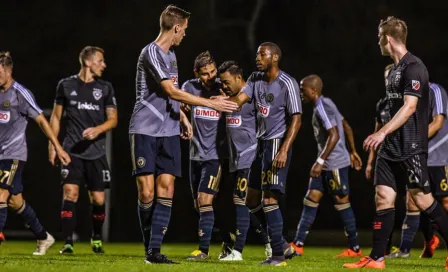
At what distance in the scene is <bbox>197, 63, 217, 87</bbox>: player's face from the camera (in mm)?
8721

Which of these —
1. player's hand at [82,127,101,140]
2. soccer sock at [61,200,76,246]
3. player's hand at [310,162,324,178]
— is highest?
player's hand at [82,127,101,140]

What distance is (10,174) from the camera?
28.4 ft

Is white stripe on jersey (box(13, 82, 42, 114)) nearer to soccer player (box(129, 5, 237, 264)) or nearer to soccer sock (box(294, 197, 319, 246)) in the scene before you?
soccer player (box(129, 5, 237, 264))

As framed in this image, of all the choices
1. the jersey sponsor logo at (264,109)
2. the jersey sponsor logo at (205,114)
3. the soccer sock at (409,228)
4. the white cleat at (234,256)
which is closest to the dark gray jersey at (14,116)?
the jersey sponsor logo at (205,114)

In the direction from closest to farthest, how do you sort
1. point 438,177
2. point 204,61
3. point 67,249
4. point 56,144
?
point 56,144 < point 204,61 < point 438,177 < point 67,249

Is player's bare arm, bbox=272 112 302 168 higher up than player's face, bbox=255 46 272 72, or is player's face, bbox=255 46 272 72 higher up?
player's face, bbox=255 46 272 72

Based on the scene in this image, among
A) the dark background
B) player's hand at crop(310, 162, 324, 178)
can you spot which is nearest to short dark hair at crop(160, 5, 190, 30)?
player's hand at crop(310, 162, 324, 178)

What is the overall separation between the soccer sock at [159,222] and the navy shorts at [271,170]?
2.59 feet

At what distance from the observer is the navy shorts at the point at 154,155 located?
7074 millimetres

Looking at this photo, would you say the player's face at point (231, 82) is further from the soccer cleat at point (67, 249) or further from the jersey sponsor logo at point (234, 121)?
the soccer cleat at point (67, 249)

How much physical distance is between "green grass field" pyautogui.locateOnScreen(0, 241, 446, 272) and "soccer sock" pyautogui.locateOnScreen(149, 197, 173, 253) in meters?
0.20

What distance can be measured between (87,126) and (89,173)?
0.50m

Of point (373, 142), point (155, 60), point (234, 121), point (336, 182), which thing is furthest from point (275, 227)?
point (336, 182)

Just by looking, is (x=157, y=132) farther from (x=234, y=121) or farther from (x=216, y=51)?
(x=216, y=51)
